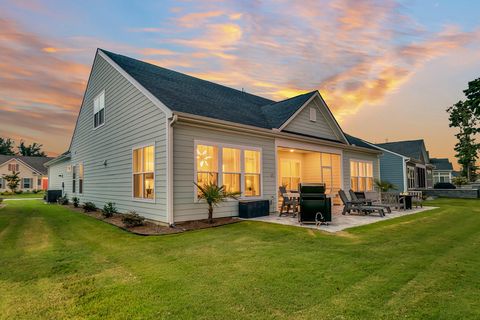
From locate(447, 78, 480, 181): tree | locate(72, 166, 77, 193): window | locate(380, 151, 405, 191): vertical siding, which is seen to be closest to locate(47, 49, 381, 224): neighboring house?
locate(72, 166, 77, 193): window

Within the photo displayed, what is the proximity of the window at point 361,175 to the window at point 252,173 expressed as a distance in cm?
786

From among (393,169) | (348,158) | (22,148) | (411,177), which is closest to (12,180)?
(22,148)

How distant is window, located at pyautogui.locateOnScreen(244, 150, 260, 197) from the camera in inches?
400

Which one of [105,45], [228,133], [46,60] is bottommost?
[228,133]

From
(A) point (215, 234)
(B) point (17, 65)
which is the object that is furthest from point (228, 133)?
(B) point (17, 65)

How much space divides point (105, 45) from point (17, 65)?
4.49m

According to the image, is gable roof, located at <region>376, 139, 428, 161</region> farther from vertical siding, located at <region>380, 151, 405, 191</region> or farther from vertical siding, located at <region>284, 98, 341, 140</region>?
vertical siding, located at <region>284, 98, 341, 140</region>

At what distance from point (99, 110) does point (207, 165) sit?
7.80 m

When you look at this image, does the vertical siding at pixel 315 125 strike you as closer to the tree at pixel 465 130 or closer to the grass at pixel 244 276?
the grass at pixel 244 276

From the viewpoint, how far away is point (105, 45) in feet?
46.3

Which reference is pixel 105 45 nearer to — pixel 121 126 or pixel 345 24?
pixel 121 126

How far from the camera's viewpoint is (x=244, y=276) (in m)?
3.78

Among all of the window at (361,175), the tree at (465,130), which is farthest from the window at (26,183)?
the tree at (465,130)

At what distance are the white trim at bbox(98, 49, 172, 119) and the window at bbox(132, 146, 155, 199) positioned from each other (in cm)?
143
